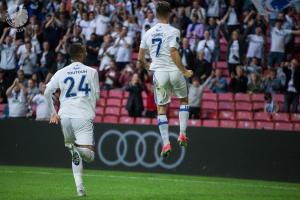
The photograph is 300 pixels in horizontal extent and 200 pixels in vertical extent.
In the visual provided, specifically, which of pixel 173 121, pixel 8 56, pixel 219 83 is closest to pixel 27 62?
pixel 8 56

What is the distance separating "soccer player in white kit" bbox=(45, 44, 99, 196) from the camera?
13195 millimetres

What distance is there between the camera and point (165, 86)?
1479 centimetres

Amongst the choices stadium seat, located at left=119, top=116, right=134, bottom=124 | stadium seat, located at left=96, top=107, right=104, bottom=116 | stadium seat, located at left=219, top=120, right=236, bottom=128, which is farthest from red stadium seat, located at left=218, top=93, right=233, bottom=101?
stadium seat, located at left=96, top=107, right=104, bottom=116

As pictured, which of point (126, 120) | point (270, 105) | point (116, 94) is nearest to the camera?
point (270, 105)

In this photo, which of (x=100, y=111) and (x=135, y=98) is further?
(x=100, y=111)

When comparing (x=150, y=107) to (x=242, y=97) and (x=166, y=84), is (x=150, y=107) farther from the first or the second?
(x=166, y=84)

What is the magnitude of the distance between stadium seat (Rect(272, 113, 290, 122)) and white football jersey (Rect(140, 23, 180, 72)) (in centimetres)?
800

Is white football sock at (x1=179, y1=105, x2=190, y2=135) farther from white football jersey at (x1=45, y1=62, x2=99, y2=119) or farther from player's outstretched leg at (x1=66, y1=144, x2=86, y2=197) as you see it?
player's outstretched leg at (x1=66, y1=144, x2=86, y2=197)

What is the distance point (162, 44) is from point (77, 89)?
2.20m

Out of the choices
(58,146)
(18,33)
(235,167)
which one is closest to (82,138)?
(235,167)

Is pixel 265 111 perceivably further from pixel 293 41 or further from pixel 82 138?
pixel 82 138

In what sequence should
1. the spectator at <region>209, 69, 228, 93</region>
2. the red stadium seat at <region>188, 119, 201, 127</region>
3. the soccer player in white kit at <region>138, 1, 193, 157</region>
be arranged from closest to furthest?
the soccer player in white kit at <region>138, 1, 193, 157</region> → the red stadium seat at <region>188, 119, 201, 127</region> → the spectator at <region>209, 69, 228, 93</region>

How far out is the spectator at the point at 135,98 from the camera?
23.4 m

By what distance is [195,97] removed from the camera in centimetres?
2306
